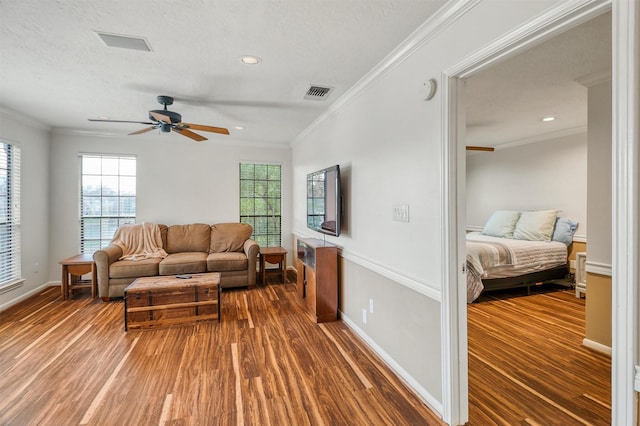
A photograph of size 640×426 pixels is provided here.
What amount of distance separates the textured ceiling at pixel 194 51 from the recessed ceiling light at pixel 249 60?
5cm

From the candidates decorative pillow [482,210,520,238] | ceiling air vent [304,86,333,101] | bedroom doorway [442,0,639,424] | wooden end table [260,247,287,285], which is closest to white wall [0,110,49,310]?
wooden end table [260,247,287,285]

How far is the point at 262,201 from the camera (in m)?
5.93

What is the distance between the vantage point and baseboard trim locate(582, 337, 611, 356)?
2.64m

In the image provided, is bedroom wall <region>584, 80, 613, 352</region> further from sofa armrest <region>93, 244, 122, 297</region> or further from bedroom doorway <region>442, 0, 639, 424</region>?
sofa armrest <region>93, 244, 122, 297</region>

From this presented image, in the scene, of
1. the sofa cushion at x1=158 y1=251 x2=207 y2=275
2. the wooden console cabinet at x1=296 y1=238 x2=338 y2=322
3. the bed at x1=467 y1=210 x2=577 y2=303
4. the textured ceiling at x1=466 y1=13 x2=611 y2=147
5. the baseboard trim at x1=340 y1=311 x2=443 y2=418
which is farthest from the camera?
the sofa cushion at x1=158 y1=251 x2=207 y2=275

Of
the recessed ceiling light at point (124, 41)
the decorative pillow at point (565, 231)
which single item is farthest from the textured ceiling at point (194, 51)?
the decorative pillow at point (565, 231)

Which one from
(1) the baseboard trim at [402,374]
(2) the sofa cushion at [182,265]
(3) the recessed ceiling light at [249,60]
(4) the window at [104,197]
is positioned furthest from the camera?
(4) the window at [104,197]

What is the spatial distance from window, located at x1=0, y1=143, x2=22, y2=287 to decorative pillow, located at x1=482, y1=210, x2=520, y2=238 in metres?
7.31

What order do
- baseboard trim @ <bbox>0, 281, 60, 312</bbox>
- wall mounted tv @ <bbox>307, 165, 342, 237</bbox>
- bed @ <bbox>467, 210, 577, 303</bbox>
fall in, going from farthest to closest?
bed @ <bbox>467, 210, 577, 303</bbox> < baseboard trim @ <bbox>0, 281, 60, 312</bbox> < wall mounted tv @ <bbox>307, 165, 342, 237</bbox>

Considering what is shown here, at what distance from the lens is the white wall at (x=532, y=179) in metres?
4.68

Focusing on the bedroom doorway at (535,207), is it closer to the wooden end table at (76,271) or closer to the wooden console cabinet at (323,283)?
the wooden console cabinet at (323,283)

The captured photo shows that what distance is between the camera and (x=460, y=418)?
5.96 feet

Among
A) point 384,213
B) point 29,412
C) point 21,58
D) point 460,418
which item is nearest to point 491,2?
point 384,213

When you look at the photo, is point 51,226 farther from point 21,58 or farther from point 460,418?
point 460,418
